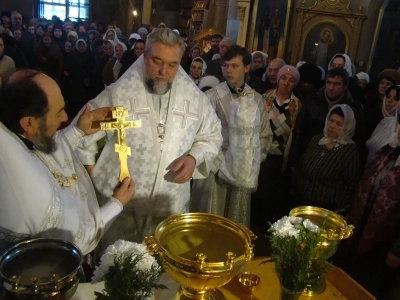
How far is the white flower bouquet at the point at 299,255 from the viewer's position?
1.34 metres

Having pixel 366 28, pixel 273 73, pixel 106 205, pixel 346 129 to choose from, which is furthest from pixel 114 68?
pixel 366 28

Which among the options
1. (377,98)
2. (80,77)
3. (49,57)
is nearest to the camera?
(377,98)

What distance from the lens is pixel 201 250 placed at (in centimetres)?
139

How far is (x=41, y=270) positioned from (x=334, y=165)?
2.42m

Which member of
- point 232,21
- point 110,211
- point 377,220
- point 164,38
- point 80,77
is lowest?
point 377,220

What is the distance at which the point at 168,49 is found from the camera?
2117 millimetres

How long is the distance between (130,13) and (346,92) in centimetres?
1361

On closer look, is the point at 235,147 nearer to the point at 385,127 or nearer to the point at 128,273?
the point at 385,127

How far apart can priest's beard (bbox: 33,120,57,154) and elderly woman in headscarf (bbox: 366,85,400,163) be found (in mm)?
2355

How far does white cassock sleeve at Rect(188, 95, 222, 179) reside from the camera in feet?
7.86

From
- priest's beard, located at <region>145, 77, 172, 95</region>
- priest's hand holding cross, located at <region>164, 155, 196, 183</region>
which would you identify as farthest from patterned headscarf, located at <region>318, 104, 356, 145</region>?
priest's beard, located at <region>145, 77, 172, 95</region>

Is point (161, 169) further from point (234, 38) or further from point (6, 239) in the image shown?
point (234, 38)

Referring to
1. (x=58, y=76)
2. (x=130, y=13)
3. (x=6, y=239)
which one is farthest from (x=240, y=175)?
(x=130, y=13)

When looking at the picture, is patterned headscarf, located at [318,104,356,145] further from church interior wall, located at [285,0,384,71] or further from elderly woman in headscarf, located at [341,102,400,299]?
church interior wall, located at [285,0,384,71]
